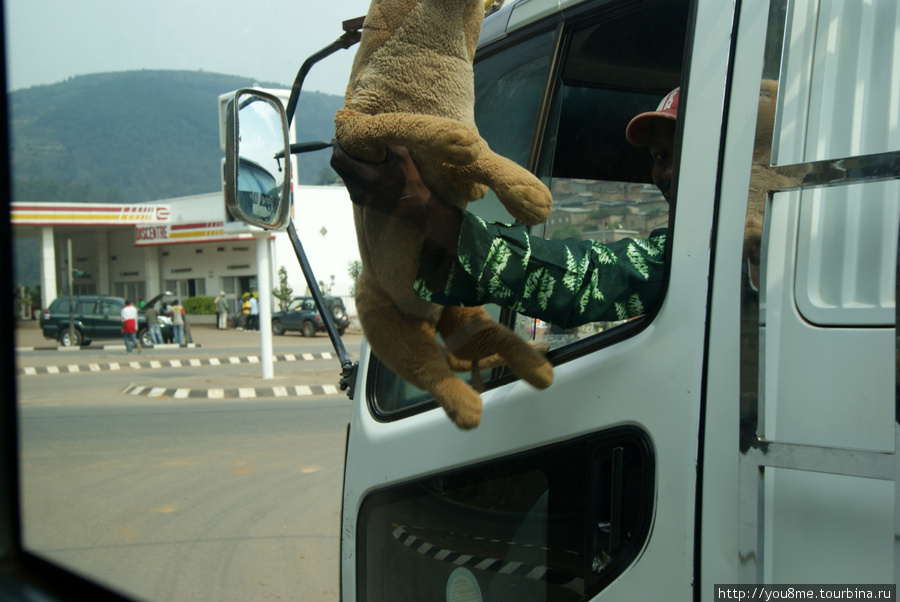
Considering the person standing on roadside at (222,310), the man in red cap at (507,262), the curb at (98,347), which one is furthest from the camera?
the person standing on roadside at (222,310)

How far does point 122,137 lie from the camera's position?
93.9 metres

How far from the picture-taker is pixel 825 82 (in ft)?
3.41

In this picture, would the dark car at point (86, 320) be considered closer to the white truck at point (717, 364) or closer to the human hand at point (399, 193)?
the white truck at point (717, 364)

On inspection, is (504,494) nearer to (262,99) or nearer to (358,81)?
(358,81)

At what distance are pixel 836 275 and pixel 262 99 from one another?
4.99 ft

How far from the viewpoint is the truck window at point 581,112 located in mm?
1458

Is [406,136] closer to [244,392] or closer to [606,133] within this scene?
[606,133]

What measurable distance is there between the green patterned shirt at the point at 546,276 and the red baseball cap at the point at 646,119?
29cm

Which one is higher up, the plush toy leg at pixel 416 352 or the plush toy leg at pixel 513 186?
the plush toy leg at pixel 513 186

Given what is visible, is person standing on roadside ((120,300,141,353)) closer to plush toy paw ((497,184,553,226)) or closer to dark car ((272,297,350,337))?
dark car ((272,297,350,337))

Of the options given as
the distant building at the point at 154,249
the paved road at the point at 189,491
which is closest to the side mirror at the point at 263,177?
the paved road at the point at 189,491

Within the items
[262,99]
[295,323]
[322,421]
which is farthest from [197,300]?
[262,99]

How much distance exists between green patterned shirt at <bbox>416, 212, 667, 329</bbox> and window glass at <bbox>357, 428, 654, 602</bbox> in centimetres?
23

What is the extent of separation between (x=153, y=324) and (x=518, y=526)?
2032cm
